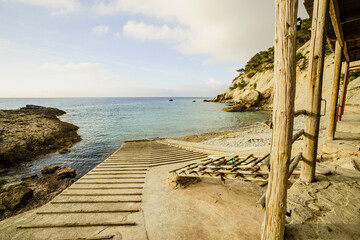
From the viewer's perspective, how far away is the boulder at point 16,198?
217 inches

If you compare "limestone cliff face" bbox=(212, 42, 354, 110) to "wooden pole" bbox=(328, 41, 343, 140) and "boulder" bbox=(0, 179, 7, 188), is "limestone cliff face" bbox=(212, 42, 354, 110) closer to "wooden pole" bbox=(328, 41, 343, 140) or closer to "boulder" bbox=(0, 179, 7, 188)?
"wooden pole" bbox=(328, 41, 343, 140)

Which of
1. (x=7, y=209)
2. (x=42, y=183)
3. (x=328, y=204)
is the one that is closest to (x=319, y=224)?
(x=328, y=204)

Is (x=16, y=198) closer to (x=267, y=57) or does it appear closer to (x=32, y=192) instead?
(x=32, y=192)

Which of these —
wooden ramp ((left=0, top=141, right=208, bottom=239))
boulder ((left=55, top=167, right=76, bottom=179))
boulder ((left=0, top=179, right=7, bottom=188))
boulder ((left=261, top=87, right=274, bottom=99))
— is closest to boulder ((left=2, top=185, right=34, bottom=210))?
boulder ((left=55, top=167, right=76, bottom=179))

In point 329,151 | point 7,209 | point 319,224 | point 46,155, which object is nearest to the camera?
point 319,224

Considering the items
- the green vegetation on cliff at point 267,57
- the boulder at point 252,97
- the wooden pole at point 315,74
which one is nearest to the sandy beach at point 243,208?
the wooden pole at point 315,74

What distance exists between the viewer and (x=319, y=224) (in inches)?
90.7

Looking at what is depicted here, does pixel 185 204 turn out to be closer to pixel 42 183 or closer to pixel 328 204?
pixel 328 204

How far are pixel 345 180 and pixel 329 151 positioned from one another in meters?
1.93

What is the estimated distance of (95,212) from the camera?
3639 millimetres

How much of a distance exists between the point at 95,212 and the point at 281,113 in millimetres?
4417

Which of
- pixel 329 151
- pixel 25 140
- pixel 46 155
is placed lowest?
pixel 46 155

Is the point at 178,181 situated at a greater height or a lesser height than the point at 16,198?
greater

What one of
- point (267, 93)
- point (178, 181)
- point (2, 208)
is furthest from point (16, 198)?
point (267, 93)
